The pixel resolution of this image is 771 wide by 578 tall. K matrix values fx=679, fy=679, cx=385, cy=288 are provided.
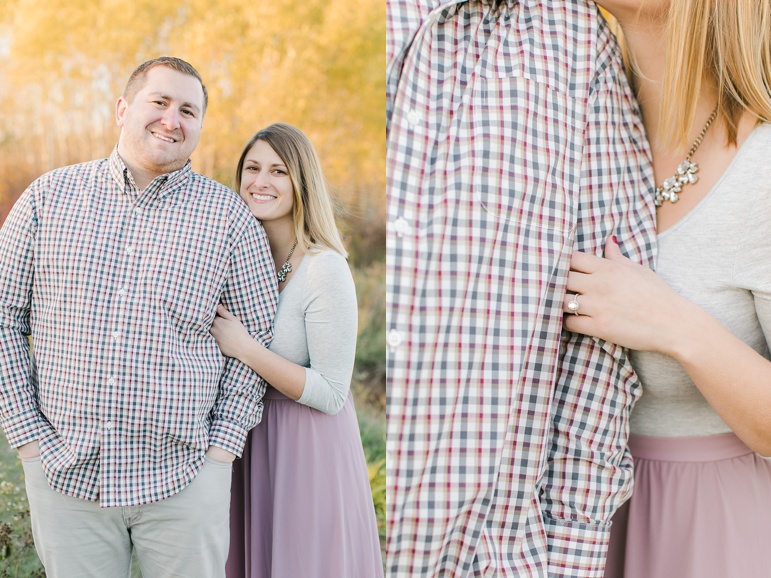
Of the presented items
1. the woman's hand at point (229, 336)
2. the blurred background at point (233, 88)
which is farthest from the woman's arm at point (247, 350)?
the blurred background at point (233, 88)

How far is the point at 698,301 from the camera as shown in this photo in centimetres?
124

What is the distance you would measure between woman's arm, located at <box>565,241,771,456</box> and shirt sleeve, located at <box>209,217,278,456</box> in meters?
1.20

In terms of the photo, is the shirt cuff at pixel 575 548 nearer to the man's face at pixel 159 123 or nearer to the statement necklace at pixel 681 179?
the statement necklace at pixel 681 179

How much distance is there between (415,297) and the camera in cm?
109

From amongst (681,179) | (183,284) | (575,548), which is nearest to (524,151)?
(681,179)

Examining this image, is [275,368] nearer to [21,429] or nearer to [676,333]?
[21,429]

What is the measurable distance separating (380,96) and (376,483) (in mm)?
2991

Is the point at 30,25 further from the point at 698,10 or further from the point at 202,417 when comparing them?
the point at 698,10

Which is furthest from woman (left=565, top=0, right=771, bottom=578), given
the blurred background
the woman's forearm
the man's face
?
the blurred background

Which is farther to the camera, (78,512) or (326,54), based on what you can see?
(326,54)

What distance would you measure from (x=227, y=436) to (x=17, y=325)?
71 centimetres

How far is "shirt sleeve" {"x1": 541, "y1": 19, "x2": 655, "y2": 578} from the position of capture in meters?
1.19

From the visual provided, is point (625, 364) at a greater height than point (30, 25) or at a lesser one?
lesser

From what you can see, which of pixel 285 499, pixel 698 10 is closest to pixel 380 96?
pixel 285 499
